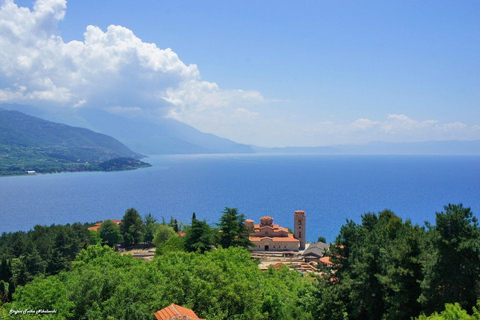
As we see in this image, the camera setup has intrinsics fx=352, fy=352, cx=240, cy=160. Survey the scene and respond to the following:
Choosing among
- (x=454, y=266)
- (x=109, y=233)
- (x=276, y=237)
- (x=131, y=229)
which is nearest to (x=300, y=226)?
(x=276, y=237)

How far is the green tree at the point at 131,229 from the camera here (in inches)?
2286

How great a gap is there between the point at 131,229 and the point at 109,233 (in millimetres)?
3420

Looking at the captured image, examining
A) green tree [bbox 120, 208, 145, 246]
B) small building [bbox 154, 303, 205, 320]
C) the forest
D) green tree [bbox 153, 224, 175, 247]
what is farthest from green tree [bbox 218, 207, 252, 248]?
small building [bbox 154, 303, 205, 320]

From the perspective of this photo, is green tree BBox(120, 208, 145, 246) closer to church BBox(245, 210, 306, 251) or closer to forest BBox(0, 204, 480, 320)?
church BBox(245, 210, 306, 251)

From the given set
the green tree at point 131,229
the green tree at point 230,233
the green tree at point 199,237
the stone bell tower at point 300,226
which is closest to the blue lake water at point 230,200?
the stone bell tower at point 300,226

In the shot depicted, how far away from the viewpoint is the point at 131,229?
57.9 m

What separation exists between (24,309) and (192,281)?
677cm

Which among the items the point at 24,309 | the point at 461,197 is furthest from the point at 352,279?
the point at 461,197

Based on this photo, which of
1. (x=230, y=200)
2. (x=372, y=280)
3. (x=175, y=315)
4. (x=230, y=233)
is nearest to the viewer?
(x=175, y=315)

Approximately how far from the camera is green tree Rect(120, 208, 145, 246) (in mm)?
58062

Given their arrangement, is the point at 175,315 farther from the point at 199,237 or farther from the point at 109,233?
Answer: the point at 109,233

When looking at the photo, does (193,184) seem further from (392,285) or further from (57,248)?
(392,285)

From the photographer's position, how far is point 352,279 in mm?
17969

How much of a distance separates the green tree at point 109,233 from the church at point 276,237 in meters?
21.4
